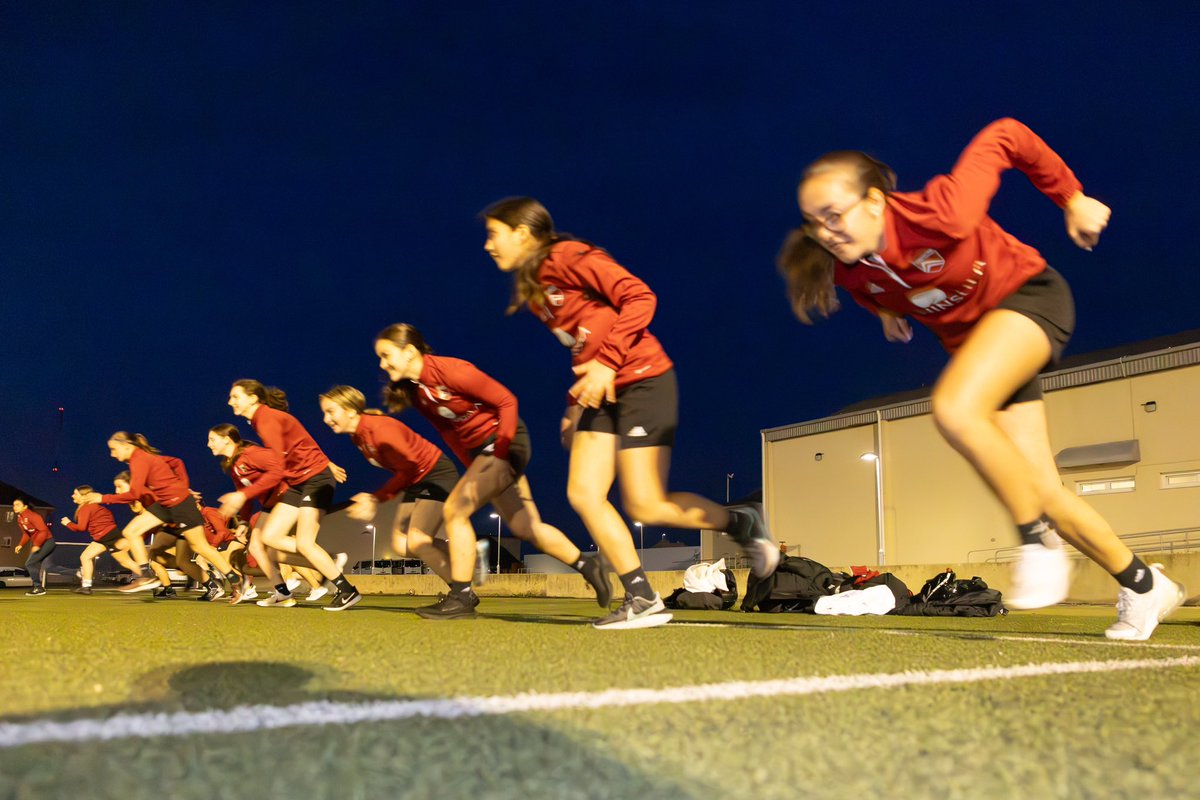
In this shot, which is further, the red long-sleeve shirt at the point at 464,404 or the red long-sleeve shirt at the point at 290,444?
the red long-sleeve shirt at the point at 290,444

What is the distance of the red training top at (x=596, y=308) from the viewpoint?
16.0 ft

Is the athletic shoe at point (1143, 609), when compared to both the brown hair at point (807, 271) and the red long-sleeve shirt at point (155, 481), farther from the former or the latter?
the red long-sleeve shirt at point (155, 481)

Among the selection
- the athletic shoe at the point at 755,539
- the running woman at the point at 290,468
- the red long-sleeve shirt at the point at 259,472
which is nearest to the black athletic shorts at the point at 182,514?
the red long-sleeve shirt at the point at 259,472

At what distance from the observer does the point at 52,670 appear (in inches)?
91.5

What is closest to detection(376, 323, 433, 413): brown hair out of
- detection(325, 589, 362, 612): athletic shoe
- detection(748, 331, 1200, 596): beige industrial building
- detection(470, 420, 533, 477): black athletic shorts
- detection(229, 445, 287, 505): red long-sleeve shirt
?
detection(470, 420, 533, 477): black athletic shorts

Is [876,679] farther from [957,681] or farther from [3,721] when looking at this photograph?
[3,721]

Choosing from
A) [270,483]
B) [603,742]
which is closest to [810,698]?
[603,742]

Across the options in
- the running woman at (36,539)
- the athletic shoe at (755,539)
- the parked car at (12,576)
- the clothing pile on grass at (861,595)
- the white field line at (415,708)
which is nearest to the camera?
the white field line at (415,708)

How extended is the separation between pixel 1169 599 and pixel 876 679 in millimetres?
2345

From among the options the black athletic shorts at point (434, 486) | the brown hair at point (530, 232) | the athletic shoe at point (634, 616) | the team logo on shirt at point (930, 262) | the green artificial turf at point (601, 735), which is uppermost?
the brown hair at point (530, 232)

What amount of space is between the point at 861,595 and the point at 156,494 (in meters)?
8.93

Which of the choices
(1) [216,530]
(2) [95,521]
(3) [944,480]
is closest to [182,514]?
(1) [216,530]

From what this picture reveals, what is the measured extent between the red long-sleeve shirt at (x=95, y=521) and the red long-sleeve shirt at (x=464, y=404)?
12.0m

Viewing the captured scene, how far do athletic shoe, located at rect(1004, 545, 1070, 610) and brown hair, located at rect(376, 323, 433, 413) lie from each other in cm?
418
